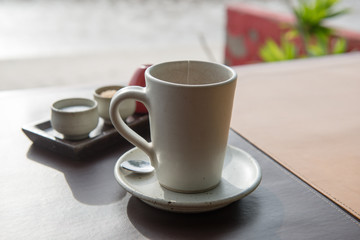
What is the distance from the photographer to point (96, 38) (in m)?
3.91

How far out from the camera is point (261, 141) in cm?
65

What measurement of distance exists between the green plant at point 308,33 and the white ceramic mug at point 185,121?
179 centimetres

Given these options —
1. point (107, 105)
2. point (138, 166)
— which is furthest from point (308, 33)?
point (138, 166)

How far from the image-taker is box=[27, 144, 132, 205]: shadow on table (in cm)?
48

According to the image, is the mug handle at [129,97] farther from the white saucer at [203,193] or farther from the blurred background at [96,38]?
the blurred background at [96,38]

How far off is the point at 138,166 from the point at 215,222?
0.13 m

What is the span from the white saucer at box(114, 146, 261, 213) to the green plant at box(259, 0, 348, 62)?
174 centimetres

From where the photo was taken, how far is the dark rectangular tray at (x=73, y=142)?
0.56 metres

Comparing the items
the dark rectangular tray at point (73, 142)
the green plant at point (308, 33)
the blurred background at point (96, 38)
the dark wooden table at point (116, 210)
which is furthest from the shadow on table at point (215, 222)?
the green plant at point (308, 33)

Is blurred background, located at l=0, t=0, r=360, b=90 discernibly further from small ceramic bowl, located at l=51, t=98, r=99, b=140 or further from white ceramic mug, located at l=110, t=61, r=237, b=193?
white ceramic mug, located at l=110, t=61, r=237, b=193

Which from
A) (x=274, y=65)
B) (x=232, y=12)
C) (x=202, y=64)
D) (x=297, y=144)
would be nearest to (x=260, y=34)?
(x=232, y=12)

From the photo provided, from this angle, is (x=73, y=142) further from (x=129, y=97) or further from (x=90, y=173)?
(x=129, y=97)

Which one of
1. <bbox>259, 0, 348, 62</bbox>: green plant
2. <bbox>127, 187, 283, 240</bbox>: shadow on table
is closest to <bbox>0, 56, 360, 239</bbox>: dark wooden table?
<bbox>127, 187, 283, 240</bbox>: shadow on table

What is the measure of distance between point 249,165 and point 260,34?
86.8 inches
